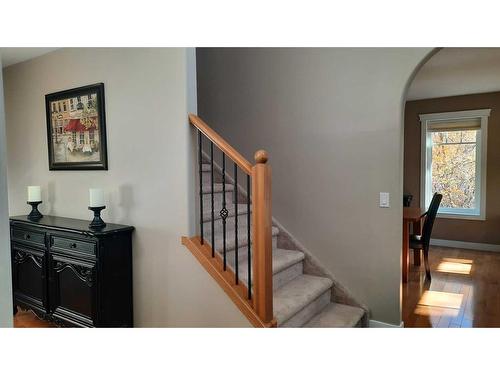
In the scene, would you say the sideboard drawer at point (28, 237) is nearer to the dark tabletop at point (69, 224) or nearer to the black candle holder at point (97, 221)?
the dark tabletop at point (69, 224)

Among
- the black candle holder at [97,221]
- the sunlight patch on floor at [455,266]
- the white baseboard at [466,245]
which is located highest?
the black candle holder at [97,221]

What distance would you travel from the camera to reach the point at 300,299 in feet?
8.48

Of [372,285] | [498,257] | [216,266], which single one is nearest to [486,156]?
[498,257]

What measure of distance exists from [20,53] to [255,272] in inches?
114

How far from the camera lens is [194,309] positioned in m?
2.39

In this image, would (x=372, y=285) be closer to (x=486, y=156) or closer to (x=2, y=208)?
(x=2, y=208)

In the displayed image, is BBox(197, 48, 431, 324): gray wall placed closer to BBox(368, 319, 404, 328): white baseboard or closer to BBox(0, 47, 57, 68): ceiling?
BBox(368, 319, 404, 328): white baseboard

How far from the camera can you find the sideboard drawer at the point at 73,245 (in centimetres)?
254

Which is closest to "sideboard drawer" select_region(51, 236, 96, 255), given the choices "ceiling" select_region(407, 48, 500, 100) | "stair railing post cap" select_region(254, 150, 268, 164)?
"stair railing post cap" select_region(254, 150, 268, 164)

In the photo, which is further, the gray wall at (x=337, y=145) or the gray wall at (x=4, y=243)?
the gray wall at (x=337, y=145)

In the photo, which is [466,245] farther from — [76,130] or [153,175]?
[76,130]

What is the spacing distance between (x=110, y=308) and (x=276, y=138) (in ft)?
6.21

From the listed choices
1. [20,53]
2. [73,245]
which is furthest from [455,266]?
[20,53]

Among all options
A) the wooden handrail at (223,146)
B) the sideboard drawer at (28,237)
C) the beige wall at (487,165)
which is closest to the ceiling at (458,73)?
the beige wall at (487,165)
